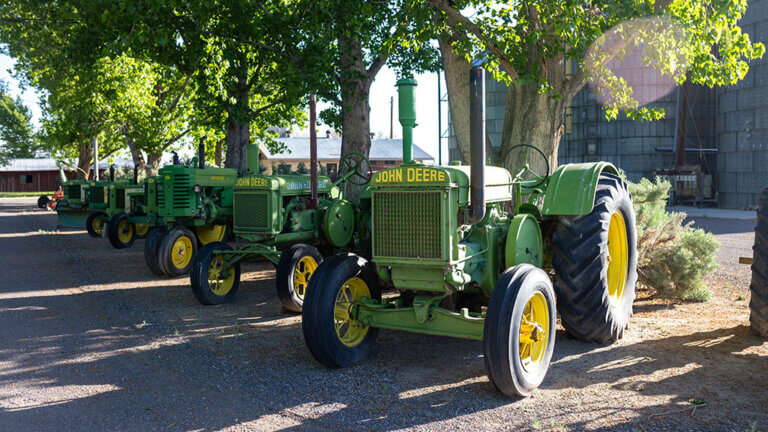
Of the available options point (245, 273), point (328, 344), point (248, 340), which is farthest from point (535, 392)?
point (245, 273)

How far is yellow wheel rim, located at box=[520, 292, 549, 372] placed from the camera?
15.1 ft

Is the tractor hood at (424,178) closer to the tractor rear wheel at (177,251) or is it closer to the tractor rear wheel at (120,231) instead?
the tractor rear wheel at (177,251)

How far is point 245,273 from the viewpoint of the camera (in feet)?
34.9

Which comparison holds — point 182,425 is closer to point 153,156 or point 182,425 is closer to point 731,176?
point 731,176

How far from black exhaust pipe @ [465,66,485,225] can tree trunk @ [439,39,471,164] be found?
5.45m

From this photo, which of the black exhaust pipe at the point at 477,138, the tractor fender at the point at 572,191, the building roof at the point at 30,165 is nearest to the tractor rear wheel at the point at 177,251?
the tractor fender at the point at 572,191

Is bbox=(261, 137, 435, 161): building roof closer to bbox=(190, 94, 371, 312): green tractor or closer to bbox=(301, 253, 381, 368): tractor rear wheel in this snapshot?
bbox=(190, 94, 371, 312): green tractor

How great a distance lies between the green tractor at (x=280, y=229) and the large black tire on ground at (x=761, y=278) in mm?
4190

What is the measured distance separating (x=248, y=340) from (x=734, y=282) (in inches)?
268

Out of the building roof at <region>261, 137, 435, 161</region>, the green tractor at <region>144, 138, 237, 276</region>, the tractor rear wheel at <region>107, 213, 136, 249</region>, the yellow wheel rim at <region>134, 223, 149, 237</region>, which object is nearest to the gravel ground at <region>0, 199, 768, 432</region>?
the green tractor at <region>144, 138, 237, 276</region>

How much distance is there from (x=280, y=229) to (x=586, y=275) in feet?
13.8

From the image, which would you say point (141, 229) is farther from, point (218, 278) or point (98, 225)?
point (218, 278)

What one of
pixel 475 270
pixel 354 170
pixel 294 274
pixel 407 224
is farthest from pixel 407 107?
pixel 354 170

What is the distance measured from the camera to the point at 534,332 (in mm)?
4582
